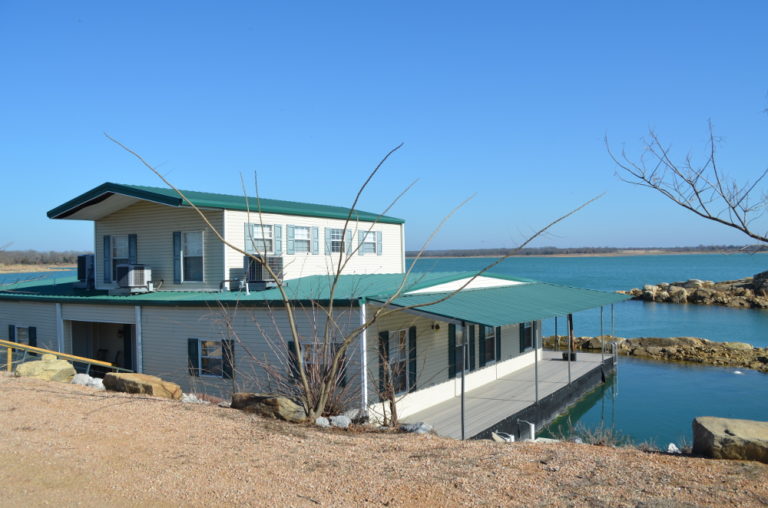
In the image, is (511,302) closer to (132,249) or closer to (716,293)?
(132,249)

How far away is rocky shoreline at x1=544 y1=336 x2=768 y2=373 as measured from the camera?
2638 centimetres

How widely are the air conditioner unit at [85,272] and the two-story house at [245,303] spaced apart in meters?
0.07

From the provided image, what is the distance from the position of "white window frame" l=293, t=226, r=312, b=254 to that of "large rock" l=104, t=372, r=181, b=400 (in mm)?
7296

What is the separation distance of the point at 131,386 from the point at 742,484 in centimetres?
885

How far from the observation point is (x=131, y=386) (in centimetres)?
1059

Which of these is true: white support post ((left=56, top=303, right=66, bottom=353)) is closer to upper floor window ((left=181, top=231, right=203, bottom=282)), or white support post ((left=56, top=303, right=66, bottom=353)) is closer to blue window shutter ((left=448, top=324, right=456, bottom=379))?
upper floor window ((left=181, top=231, right=203, bottom=282))

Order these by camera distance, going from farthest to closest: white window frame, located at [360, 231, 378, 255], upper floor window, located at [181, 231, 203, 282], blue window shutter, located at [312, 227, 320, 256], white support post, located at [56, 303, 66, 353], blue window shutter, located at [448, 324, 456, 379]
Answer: white window frame, located at [360, 231, 378, 255], blue window shutter, located at [312, 227, 320, 256], white support post, located at [56, 303, 66, 353], upper floor window, located at [181, 231, 203, 282], blue window shutter, located at [448, 324, 456, 379]

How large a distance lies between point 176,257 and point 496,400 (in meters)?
8.95

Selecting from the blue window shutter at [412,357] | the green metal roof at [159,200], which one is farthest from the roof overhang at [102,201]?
the blue window shutter at [412,357]

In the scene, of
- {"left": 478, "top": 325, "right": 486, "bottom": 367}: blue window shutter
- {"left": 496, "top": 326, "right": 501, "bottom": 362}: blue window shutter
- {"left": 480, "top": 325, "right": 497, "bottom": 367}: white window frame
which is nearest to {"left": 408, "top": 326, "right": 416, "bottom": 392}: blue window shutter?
{"left": 478, "top": 325, "right": 486, "bottom": 367}: blue window shutter

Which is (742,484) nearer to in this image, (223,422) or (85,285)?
(223,422)

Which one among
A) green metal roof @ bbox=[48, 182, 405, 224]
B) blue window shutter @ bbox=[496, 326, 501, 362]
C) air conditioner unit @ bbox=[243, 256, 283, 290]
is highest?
green metal roof @ bbox=[48, 182, 405, 224]

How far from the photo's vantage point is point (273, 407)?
29.1 feet

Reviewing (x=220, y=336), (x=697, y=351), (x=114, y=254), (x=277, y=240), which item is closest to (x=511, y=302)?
(x=277, y=240)
